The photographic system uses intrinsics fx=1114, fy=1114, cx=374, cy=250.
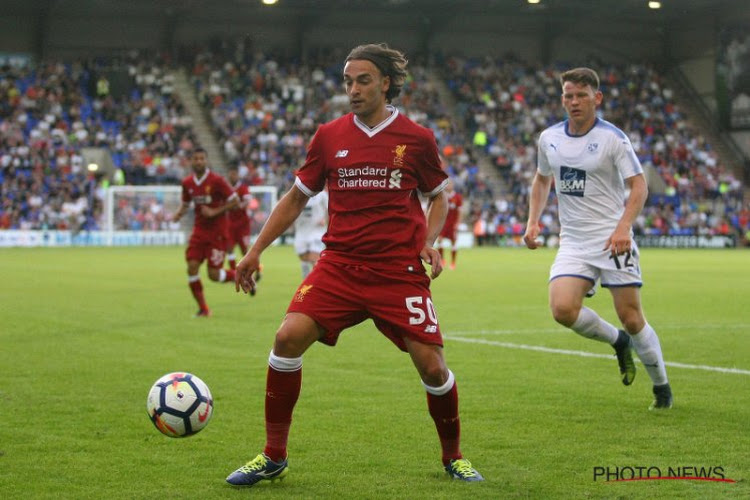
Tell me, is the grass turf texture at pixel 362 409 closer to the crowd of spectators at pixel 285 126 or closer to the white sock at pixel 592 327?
the white sock at pixel 592 327

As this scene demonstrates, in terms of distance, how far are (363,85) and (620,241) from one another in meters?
2.38

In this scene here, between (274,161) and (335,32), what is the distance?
10674 millimetres

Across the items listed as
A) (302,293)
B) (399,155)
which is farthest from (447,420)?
(399,155)

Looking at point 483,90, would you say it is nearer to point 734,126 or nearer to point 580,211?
point 734,126

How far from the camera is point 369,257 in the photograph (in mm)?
5832

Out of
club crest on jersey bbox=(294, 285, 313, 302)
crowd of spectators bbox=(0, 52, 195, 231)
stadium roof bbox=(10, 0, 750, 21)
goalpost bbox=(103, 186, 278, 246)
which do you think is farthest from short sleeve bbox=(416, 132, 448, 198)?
stadium roof bbox=(10, 0, 750, 21)

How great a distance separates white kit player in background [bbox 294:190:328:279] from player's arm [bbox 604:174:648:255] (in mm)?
11057

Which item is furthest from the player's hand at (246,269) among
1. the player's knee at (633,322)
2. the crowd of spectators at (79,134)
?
the crowd of spectators at (79,134)

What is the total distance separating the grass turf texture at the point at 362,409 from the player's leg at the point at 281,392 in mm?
110

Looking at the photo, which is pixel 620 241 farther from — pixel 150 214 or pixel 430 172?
pixel 150 214

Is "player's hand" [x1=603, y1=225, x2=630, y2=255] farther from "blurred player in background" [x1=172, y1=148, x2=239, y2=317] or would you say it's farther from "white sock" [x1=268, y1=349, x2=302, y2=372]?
"blurred player in background" [x1=172, y1=148, x2=239, y2=317]

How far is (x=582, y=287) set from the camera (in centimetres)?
799

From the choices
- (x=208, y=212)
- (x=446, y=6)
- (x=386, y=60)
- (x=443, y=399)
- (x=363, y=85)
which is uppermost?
(x=446, y=6)

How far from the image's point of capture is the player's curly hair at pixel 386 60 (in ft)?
19.0
